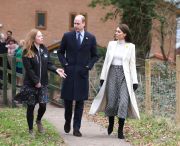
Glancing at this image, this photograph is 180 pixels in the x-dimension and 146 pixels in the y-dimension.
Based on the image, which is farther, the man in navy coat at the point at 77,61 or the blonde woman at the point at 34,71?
the man in navy coat at the point at 77,61

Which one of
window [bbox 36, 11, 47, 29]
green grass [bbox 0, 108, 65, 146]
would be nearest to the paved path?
green grass [bbox 0, 108, 65, 146]

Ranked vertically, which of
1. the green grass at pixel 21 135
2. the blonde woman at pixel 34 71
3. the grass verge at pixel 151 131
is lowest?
the grass verge at pixel 151 131

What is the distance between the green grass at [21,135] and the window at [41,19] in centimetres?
2502

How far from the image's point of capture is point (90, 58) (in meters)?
9.12

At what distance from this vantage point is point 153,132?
31.9 feet

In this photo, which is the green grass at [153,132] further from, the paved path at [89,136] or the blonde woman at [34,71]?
the blonde woman at [34,71]

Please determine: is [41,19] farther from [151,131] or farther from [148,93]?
[151,131]

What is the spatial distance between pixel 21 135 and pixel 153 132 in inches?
91.4

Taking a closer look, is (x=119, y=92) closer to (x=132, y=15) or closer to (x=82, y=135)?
(x=82, y=135)

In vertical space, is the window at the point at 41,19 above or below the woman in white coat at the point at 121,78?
above

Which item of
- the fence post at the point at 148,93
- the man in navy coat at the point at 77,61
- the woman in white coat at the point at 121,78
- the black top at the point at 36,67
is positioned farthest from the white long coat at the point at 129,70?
the fence post at the point at 148,93

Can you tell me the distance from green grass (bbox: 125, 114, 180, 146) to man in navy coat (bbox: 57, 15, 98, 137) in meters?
1.01

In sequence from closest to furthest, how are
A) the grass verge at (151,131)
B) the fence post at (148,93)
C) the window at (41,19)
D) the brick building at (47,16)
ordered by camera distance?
1. the grass verge at (151,131)
2. the fence post at (148,93)
3. the brick building at (47,16)
4. the window at (41,19)

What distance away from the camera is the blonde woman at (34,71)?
8.59 metres
